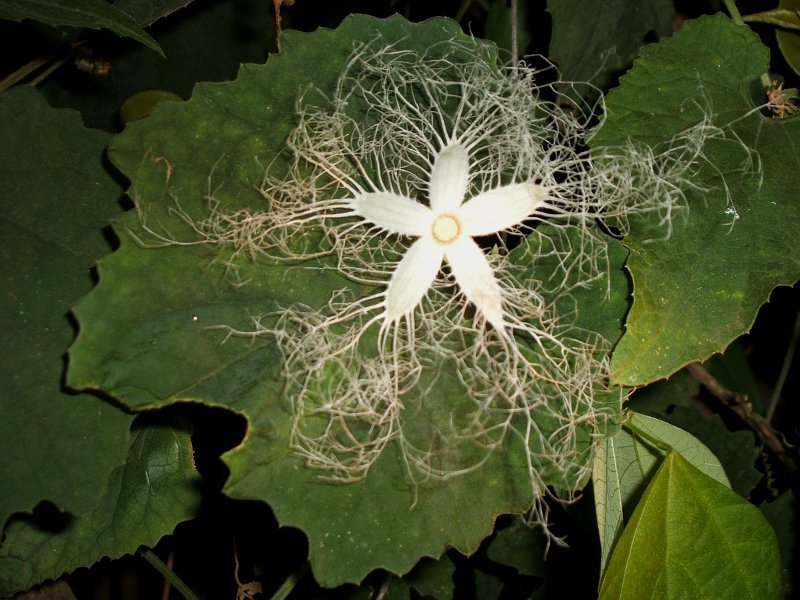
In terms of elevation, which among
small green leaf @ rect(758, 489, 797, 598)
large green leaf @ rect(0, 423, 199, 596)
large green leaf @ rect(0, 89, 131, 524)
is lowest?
small green leaf @ rect(758, 489, 797, 598)

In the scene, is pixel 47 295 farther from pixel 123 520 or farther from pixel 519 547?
pixel 519 547

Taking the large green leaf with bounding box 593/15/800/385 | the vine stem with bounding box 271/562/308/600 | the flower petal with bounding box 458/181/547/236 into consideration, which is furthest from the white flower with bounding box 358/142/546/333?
the vine stem with bounding box 271/562/308/600

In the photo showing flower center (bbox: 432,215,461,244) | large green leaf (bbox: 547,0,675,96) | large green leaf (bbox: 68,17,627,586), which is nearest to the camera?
large green leaf (bbox: 68,17,627,586)

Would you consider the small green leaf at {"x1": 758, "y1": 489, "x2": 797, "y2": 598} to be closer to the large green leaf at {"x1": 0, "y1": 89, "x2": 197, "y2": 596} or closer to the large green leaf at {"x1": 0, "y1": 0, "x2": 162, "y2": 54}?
the large green leaf at {"x1": 0, "y1": 89, "x2": 197, "y2": 596}

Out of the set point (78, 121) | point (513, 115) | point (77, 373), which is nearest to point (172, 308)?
point (77, 373)

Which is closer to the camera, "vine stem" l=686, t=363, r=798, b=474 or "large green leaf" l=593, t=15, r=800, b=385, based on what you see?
"large green leaf" l=593, t=15, r=800, b=385

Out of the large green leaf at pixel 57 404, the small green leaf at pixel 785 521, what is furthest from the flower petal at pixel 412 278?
the small green leaf at pixel 785 521

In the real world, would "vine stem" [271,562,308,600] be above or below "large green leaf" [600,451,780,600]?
below
